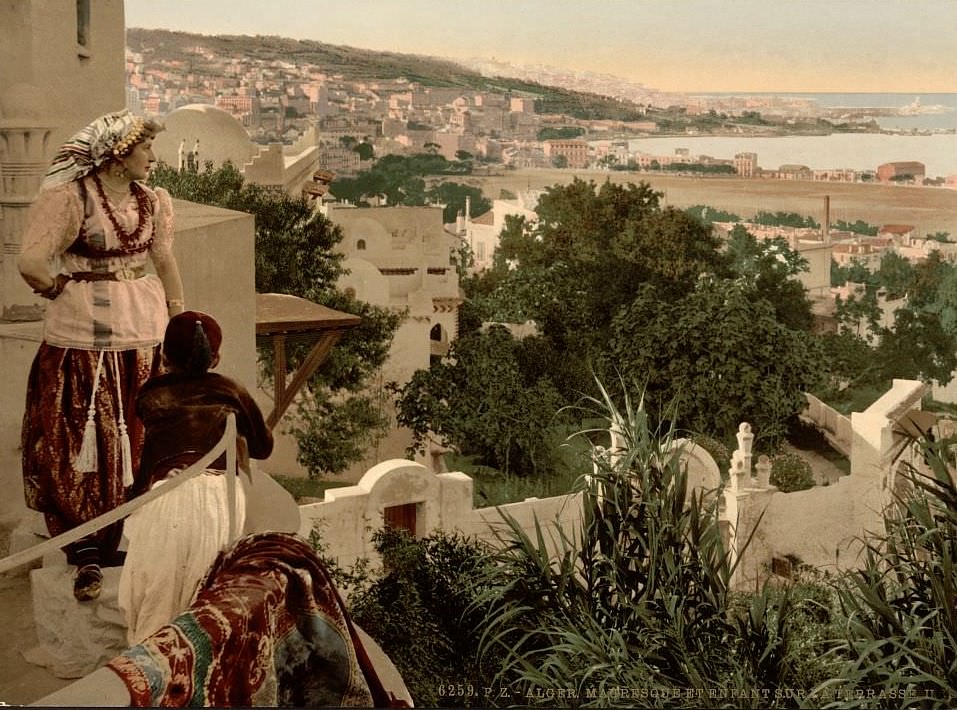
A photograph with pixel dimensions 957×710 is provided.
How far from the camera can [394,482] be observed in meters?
5.25

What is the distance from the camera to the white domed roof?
517 cm

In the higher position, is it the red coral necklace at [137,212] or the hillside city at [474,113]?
the hillside city at [474,113]

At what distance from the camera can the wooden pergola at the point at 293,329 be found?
5.26m

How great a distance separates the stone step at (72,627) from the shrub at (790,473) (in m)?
2.41

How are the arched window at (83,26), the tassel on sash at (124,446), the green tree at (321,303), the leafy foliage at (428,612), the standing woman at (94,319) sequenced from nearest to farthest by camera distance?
the standing woman at (94,319), the tassel on sash at (124,446), the arched window at (83,26), the leafy foliage at (428,612), the green tree at (321,303)

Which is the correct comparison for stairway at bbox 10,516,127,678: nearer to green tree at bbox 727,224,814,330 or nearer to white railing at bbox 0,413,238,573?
white railing at bbox 0,413,238,573

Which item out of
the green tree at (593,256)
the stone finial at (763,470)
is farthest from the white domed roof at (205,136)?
the stone finial at (763,470)

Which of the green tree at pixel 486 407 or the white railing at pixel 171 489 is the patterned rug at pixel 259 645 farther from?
the green tree at pixel 486 407

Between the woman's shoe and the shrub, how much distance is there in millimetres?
2460

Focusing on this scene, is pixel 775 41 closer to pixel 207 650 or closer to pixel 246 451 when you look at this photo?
pixel 246 451

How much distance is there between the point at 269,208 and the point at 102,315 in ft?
2.52

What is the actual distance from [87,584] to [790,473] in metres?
2.56

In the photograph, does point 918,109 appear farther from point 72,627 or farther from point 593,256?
point 72,627

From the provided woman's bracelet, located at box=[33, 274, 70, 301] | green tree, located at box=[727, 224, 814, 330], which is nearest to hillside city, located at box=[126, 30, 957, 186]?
green tree, located at box=[727, 224, 814, 330]
